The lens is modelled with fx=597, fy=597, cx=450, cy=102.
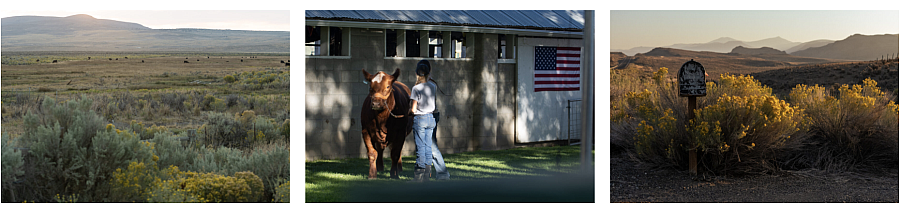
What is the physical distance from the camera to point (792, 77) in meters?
17.2

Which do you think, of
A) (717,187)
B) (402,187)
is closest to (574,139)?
(717,187)

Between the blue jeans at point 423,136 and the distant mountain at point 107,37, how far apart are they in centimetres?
644

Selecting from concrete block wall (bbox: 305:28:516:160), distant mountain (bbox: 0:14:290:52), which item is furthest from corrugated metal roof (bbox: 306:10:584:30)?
distant mountain (bbox: 0:14:290:52)

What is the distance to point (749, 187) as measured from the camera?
23.7 feet

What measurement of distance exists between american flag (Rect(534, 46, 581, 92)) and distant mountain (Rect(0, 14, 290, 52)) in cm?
747

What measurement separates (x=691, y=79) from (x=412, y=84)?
3.31m

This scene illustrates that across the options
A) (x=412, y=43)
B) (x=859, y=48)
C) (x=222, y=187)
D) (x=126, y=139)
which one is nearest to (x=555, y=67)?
(x=412, y=43)

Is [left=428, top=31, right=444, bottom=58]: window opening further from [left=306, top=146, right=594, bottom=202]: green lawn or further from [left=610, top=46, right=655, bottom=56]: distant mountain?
[left=610, top=46, right=655, bottom=56]: distant mountain

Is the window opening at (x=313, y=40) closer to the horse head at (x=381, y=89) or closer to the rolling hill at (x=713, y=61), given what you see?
the horse head at (x=381, y=89)

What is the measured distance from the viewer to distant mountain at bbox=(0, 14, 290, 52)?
9.52 meters

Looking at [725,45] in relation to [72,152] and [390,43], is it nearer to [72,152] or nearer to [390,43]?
[390,43]

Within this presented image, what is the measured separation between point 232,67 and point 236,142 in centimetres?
612

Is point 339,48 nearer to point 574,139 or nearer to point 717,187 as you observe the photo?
point 574,139

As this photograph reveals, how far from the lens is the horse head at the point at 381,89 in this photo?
6422 millimetres
